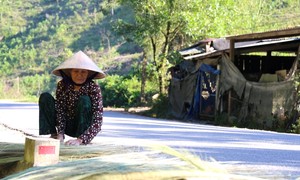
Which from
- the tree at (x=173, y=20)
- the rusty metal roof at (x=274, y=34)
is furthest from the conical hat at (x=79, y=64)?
the tree at (x=173, y=20)

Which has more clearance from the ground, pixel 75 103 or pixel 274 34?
pixel 274 34

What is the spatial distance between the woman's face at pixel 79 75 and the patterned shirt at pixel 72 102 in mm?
54

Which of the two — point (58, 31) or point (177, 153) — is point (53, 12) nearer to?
point (58, 31)

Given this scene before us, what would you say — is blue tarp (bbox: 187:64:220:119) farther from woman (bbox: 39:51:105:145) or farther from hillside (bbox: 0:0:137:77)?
hillside (bbox: 0:0:137:77)

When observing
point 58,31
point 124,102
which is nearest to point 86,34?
point 58,31

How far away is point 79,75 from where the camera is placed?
209 inches

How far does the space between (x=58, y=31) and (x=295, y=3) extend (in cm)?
3482

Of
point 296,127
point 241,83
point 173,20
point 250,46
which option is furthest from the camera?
point 173,20

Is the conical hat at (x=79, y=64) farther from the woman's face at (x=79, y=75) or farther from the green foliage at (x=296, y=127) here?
the green foliage at (x=296, y=127)

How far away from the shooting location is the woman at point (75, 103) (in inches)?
200

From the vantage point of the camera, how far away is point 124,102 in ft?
106

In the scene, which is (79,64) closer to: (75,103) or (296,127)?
(75,103)

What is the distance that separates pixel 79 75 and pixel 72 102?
248mm

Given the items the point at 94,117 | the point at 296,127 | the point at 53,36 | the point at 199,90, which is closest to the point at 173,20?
the point at 199,90
